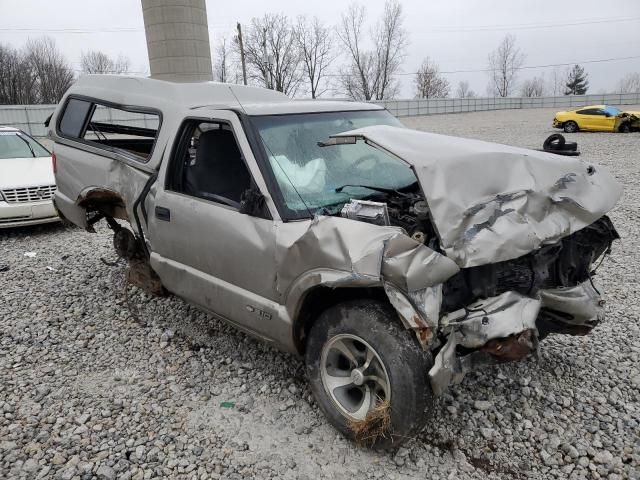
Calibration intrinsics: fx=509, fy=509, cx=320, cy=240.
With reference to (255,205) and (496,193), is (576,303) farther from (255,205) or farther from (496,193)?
(255,205)

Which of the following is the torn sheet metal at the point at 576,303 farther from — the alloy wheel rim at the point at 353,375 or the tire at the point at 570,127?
the tire at the point at 570,127

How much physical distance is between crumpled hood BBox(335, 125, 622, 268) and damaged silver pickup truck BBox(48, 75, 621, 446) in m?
0.01

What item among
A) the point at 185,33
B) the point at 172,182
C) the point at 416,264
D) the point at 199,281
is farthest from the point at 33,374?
the point at 185,33

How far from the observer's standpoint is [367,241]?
2.57 metres

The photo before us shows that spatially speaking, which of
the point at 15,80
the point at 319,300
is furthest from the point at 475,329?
the point at 15,80

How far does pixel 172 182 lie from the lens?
3.79 meters

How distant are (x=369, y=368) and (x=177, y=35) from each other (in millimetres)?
17667

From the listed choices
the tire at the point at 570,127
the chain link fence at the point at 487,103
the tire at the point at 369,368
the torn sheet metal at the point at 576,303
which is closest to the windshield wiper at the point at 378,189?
the tire at the point at 369,368

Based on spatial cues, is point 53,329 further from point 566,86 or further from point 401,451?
point 566,86

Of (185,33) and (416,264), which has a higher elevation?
(185,33)

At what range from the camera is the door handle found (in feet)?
12.2

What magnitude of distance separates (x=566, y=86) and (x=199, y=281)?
81309 mm

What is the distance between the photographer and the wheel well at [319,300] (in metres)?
2.79

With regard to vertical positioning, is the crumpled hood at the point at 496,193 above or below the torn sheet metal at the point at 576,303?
above
